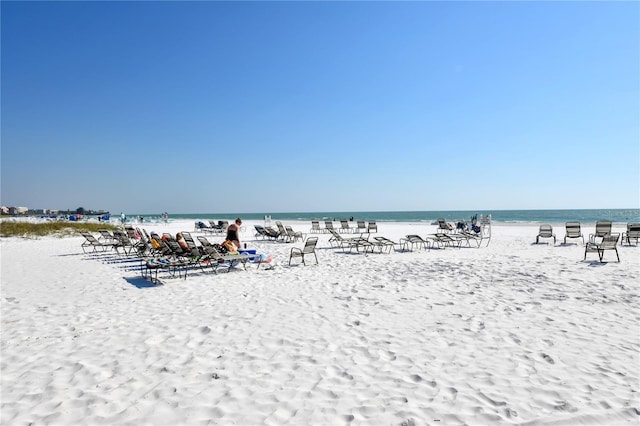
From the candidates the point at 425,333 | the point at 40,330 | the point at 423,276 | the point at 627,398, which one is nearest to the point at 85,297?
the point at 40,330

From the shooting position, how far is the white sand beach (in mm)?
2762

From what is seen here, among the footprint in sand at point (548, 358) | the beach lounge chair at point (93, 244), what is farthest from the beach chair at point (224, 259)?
the footprint in sand at point (548, 358)

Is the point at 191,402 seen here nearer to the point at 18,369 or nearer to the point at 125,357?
the point at 125,357

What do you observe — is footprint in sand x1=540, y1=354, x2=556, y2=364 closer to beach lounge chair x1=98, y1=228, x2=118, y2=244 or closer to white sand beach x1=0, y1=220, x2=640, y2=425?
white sand beach x1=0, y1=220, x2=640, y2=425

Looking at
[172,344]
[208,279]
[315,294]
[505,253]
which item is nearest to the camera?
[172,344]

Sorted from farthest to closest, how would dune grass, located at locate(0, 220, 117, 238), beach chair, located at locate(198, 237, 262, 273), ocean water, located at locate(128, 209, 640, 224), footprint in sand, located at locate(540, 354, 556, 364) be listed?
ocean water, located at locate(128, 209, 640, 224), dune grass, located at locate(0, 220, 117, 238), beach chair, located at locate(198, 237, 262, 273), footprint in sand, located at locate(540, 354, 556, 364)

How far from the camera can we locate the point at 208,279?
770 cm

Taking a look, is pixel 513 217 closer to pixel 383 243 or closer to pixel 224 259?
pixel 383 243

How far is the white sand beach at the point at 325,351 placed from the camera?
2762mm

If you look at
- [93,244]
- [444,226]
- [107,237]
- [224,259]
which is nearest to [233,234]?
[224,259]

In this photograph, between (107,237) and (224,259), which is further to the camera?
(107,237)

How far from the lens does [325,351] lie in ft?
12.5

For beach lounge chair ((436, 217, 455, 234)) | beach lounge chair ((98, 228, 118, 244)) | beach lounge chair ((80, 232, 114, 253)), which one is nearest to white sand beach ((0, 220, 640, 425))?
beach lounge chair ((80, 232, 114, 253))

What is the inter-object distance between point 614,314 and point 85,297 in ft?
27.7
